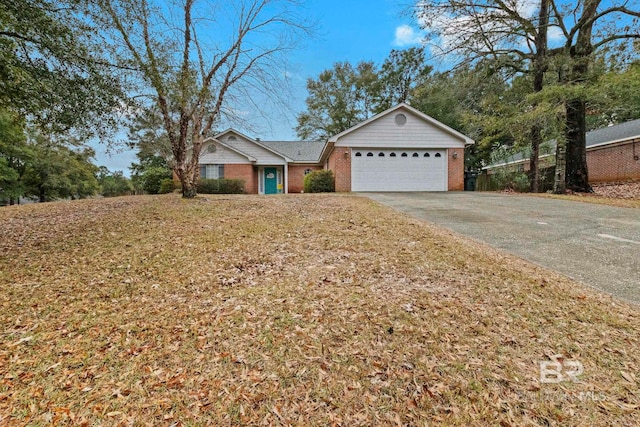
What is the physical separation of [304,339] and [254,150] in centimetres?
1867

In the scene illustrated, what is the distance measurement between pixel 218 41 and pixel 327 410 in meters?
10.5

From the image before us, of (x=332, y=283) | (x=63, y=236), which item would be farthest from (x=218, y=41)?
(x=332, y=283)

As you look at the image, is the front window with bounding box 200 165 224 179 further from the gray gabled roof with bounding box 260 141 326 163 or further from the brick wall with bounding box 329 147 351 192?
the brick wall with bounding box 329 147 351 192

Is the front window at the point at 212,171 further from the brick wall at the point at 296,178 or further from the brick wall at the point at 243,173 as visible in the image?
the brick wall at the point at 296,178

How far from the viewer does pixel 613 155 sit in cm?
1738

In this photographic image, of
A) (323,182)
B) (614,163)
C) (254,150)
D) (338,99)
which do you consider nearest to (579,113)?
(614,163)

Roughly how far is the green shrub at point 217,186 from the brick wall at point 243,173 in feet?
3.27

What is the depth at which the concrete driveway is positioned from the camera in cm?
381

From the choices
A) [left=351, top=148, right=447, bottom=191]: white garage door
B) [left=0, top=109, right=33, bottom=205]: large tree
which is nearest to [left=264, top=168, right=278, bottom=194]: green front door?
[left=351, top=148, right=447, bottom=191]: white garage door

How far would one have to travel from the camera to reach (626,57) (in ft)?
36.8

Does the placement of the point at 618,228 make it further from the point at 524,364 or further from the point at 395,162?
the point at 395,162

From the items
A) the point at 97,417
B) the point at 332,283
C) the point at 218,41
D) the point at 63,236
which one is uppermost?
the point at 218,41
